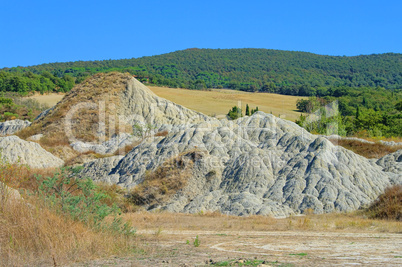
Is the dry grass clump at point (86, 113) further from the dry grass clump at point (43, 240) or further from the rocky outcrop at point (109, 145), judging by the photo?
the dry grass clump at point (43, 240)

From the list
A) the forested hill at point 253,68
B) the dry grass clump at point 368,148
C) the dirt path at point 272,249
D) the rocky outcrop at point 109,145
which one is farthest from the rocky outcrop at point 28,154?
the forested hill at point 253,68

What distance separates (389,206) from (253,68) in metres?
153

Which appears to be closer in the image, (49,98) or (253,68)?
(49,98)

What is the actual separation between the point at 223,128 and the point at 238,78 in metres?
120

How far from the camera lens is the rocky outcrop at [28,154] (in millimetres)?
24938

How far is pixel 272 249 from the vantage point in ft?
29.5

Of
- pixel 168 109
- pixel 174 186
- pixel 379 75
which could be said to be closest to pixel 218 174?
pixel 174 186

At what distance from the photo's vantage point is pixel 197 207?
17641mm

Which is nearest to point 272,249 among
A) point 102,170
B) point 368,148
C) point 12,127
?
point 102,170

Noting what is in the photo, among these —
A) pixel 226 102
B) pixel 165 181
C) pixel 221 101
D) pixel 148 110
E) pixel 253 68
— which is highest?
pixel 253 68

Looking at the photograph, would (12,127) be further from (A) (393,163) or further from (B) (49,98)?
(B) (49,98)

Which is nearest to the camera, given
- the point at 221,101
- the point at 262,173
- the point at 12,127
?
the point at 262,173

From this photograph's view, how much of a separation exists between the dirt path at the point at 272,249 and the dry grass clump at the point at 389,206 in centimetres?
385

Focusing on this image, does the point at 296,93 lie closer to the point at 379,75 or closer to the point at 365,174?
the point at 379,75
